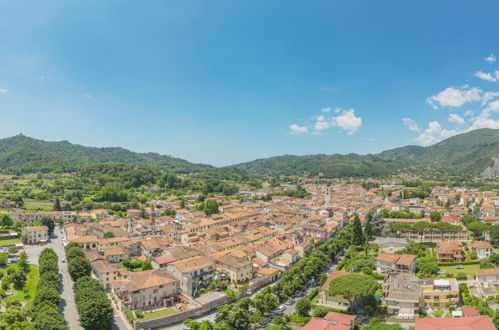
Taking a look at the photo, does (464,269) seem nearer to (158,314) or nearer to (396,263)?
(396,263)

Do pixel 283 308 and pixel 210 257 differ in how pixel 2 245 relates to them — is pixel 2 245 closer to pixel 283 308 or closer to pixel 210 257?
pixel 210 257

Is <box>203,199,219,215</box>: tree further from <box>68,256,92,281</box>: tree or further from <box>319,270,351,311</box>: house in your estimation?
<box>319,270,351,311</box>: house

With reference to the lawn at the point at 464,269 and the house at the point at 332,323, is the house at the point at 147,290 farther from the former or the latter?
the lawn at the point at 464,269

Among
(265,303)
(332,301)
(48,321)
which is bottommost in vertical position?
(332,301)

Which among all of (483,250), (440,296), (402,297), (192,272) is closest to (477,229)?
(483,250)

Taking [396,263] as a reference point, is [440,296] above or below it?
below

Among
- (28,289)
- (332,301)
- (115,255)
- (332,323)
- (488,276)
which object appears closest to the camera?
(332,323)

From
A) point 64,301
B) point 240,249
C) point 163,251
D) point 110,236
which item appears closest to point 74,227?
point 110,236

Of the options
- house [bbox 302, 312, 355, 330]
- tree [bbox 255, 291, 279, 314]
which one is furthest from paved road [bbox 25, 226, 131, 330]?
house [bbox 302, 312, 355, 330]
